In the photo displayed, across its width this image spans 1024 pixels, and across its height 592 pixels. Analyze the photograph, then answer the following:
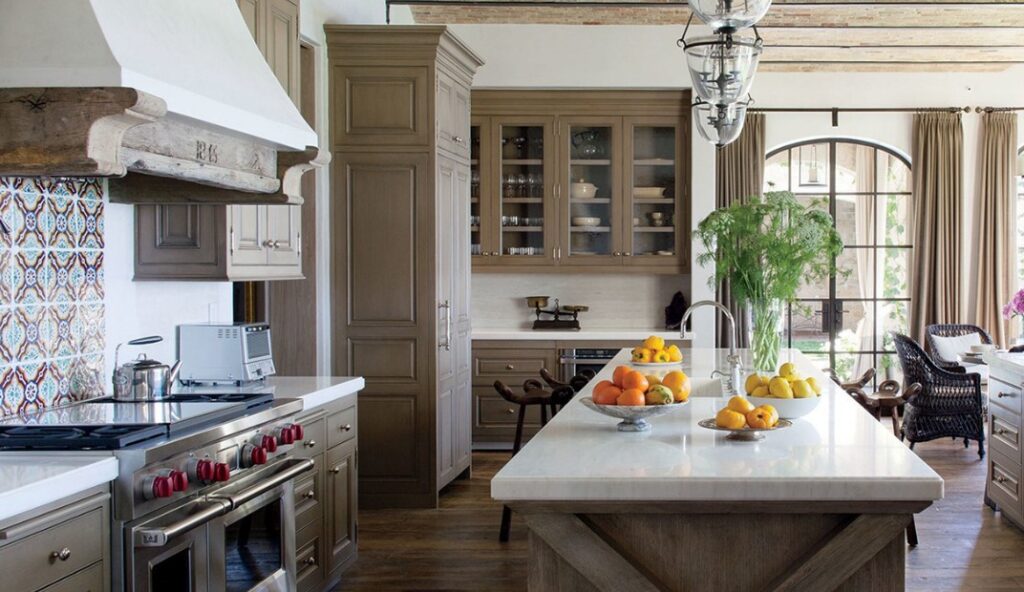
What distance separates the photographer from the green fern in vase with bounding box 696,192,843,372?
438 cm

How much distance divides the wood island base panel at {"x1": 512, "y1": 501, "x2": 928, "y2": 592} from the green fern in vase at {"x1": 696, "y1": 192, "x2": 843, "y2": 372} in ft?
6.91

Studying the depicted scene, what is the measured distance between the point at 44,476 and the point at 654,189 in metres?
6.09

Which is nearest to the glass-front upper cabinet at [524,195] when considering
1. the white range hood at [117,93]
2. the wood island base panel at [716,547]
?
the white range hood at [117,93]

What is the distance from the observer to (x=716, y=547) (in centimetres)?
244

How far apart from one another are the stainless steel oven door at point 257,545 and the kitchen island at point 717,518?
1.01 meters

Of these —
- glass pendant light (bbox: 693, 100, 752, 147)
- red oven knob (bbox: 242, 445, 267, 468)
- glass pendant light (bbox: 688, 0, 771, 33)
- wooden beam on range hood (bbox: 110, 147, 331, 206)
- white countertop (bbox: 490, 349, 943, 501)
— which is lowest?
red oven knob (bbox: 242, 445, 267, 468)

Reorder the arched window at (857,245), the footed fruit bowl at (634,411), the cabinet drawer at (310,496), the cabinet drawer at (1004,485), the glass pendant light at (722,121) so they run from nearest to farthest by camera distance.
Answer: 1. the footed fruit bowl at (634,411)
2. the cabinet drawer at (310,496)
3. the glass pendant light at (722,121)
4. the cabinet drawer at (1004,485)
5. the arched window at (857,245)

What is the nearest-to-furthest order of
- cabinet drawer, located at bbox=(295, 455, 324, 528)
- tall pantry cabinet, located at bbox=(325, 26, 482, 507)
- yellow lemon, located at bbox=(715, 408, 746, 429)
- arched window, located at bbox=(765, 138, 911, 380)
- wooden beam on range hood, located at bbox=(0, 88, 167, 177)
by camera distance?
wooden beam on range hood, located at bbox=(0, 88, 167, 177) < yellow lemon, located at bbox=(715, 408, 746, 429) < cabinet drawer, located at bbox=(295, 455, 324, 528) < tall pantry cabinet, located at bbox=(325, 26, 482, 507) < arched window, located at bbox=(765, 138, 911, 380)

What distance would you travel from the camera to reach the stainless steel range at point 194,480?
100 inches

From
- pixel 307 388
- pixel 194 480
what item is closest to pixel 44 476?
pixel 194 480

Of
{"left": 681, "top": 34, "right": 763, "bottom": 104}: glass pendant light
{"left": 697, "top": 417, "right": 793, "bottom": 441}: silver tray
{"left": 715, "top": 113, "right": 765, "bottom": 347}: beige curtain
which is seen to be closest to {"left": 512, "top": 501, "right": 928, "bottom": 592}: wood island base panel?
{"left": 697, "top": 417, "right": 793, "bottom": 441}: silver tray

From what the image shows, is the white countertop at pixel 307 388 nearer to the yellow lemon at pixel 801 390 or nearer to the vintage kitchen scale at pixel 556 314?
the yellow lemon at pixel 801 390

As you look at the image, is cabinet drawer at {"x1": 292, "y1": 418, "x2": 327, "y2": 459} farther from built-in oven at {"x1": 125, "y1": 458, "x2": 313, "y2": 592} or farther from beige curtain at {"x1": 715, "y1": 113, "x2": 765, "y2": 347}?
beige curtain at {"x1": 715, "y1": 113, "x2": 765, "y2": 347}

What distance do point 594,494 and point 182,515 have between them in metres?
1.15
